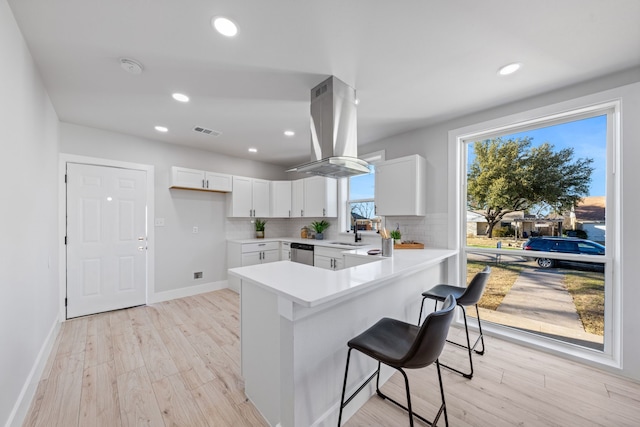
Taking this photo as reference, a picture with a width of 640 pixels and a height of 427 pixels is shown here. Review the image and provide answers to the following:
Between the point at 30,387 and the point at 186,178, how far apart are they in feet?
9.39

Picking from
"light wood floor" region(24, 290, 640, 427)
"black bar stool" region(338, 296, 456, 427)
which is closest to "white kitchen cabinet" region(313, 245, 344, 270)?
"light wood floor" region(24, 290, 640, 427)

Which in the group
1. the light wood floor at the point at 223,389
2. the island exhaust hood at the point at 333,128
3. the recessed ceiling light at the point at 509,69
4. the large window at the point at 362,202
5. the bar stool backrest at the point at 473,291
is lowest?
the light wood floor at the point at 223,389

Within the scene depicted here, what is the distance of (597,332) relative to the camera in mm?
2316

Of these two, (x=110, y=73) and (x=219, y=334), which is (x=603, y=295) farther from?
(x=110, y=73)

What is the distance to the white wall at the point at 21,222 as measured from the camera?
1.45 metres

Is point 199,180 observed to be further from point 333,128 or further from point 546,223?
point 546,223

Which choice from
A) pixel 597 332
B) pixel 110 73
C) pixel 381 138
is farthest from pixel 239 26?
pixel 597 332

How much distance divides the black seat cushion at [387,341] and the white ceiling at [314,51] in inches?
77.4

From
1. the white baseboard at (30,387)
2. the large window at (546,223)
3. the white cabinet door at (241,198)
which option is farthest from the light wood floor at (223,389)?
the white cabinet door at (241,198)

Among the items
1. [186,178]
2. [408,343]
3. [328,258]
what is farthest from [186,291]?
[408,343]

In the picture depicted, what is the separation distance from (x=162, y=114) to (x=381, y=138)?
117 inches

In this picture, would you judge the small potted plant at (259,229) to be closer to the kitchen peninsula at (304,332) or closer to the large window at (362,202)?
the large window at (362,202)

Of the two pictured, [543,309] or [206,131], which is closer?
[543,309]

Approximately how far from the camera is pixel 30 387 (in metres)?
1.83
